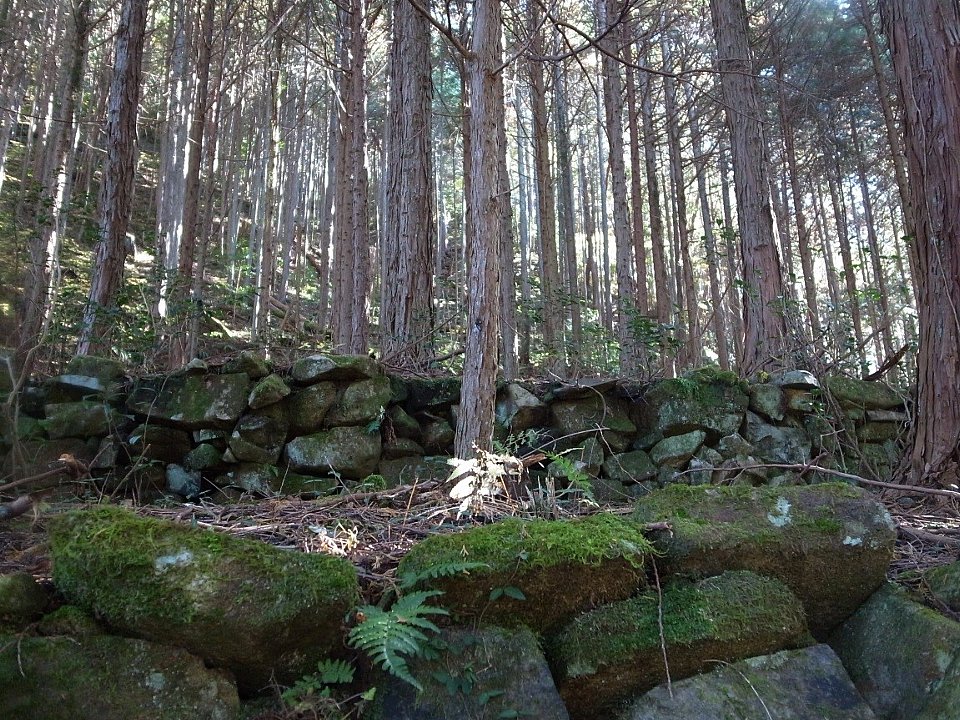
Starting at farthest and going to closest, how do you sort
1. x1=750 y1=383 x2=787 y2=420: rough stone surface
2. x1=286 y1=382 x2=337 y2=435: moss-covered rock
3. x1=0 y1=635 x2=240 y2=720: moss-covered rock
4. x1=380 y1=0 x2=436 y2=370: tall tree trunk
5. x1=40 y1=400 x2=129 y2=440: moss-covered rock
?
x1=380 y1=0 x2=436 y2=370: tall tree trunk < x1=750 y1=383 x2=787 y2=420: rough stone surface < x1=286 y1=382 x2=337 y2=435: moss-covered rock < x1=40 y1=400 x2=129 y2=440: moss-covered rock < x1=0 y1=635 x2=240 y2=720: moss-covered rock

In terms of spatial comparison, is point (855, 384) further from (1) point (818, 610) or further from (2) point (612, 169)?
(2) point (612, 169)

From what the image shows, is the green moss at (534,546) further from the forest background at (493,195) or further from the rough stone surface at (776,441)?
the rough stone surface at (776,441)

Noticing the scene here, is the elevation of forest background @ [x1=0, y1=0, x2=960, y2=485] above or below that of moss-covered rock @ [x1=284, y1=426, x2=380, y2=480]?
above

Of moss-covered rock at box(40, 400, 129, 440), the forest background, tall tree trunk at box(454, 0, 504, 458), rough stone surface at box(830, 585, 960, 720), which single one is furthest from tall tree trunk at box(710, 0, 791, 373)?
moss-covered rock at box(40, 400, 129, 440)

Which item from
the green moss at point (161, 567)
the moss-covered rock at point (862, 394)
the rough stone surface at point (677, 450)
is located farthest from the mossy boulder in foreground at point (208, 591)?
the moss-covered rock at point (862, 394)

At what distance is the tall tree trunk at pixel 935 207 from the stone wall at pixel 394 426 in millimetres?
909

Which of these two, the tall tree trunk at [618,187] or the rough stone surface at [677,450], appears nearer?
the rough stone surface at [677,450]

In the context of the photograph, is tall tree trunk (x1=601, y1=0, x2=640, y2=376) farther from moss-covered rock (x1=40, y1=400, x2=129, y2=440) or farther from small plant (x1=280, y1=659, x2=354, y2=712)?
small plant (x1=280, y1=659, x2=354, y2=712)

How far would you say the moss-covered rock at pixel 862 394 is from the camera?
5.51 m

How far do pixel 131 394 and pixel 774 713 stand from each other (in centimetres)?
464

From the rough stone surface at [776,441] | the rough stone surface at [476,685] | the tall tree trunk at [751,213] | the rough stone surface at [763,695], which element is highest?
the tall tree trunk at [751,213]

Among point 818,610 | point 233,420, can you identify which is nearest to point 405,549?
point 818,610

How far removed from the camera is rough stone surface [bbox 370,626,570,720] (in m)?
2.00

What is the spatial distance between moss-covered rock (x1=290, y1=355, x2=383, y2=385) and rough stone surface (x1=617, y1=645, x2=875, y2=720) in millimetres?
3416
